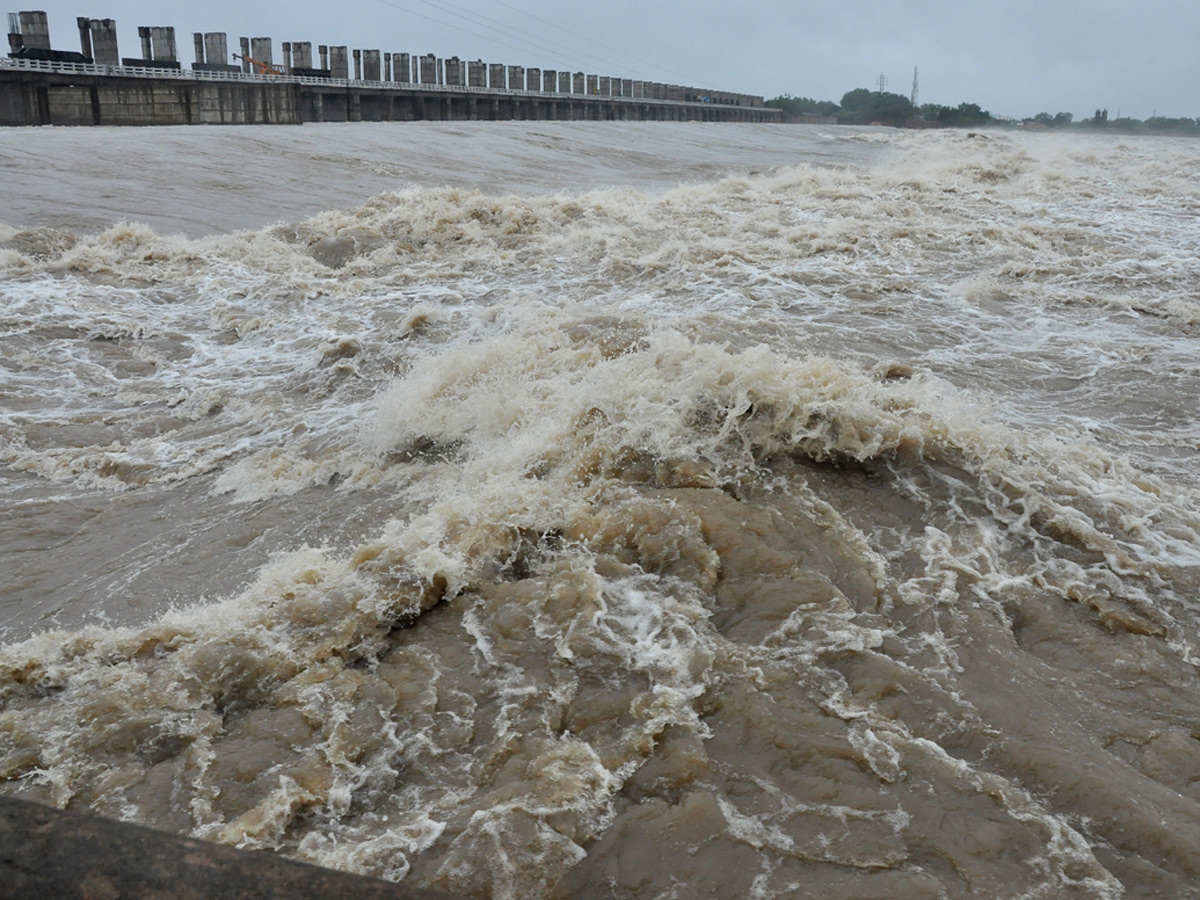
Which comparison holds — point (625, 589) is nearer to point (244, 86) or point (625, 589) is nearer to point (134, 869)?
point (134, 869)

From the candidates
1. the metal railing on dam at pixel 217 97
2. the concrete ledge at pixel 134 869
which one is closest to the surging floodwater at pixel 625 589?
the concrete ledge at pixel 134 869

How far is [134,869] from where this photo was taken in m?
1.24

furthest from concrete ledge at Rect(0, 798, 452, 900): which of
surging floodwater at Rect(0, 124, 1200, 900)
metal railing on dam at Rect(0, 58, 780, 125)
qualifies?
metal railing on dam at Rect(0, 58, 780, 125)

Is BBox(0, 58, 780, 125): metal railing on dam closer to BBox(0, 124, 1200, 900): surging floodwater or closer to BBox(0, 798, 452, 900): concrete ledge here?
BBox(0, 124, 1200, 900): surging floodwater

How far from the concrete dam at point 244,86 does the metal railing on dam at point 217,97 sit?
0.12ft

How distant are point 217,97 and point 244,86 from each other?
5.64ft

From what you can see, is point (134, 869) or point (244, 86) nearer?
point (134, 869)

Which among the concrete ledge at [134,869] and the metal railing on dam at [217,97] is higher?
the metal railing on dam at [217,97]

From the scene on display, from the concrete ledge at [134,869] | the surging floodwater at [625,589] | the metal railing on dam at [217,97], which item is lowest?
the surging floodwater at [625,589]

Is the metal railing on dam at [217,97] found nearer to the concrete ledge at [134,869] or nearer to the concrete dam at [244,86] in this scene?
the concrete dam at [244,86]

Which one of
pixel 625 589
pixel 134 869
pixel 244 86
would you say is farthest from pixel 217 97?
pixel 134 869

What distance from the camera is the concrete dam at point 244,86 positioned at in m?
26.5

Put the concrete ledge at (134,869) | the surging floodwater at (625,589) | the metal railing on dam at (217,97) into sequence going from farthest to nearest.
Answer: the metal railing on dam at (217,97)
the surging floodwater at (625,589)
the concrete ledge at (134,869)

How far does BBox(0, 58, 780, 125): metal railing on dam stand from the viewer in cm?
2592
